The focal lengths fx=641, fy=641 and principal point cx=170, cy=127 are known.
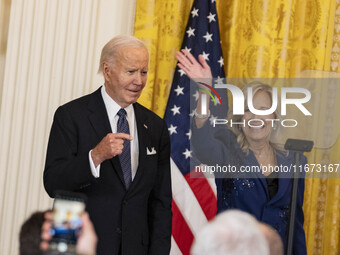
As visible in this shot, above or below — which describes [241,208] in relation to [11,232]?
above

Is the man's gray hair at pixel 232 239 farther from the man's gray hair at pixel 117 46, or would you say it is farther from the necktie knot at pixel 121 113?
the man's gray hair at pixel 117 46

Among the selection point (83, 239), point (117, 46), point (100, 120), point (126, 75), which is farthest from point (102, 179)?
point (83, 239)

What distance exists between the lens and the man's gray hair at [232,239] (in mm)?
1864

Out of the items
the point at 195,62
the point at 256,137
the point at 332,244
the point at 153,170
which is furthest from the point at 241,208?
the point at 332,244

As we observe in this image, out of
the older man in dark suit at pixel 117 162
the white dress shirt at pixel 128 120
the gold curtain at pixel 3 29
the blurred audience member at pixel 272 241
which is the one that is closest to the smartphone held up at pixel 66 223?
the blurred audience member at pixel 272 241

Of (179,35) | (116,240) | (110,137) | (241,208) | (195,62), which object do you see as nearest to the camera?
(110,137)

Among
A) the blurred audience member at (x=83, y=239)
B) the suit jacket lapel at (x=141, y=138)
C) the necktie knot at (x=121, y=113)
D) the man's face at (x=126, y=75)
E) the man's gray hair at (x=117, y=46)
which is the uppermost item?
the man's gray hair at (x=117, y=46)

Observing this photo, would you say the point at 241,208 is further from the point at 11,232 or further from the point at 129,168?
the point at 11,232

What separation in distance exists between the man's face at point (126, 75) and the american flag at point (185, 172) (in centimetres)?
128

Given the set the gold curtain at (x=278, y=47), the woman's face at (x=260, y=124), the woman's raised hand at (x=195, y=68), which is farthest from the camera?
the gold curtain at (x=278, y=47)

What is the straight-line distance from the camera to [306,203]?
5.44m

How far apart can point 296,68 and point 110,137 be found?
262 cm

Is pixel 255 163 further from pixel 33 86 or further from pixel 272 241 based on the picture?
pixel 272 241

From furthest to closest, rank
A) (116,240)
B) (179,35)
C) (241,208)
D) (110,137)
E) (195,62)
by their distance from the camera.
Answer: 1. (179,35)
2. (195,62)
3. (241,208)
4. (116,240)
5. (110,137)
